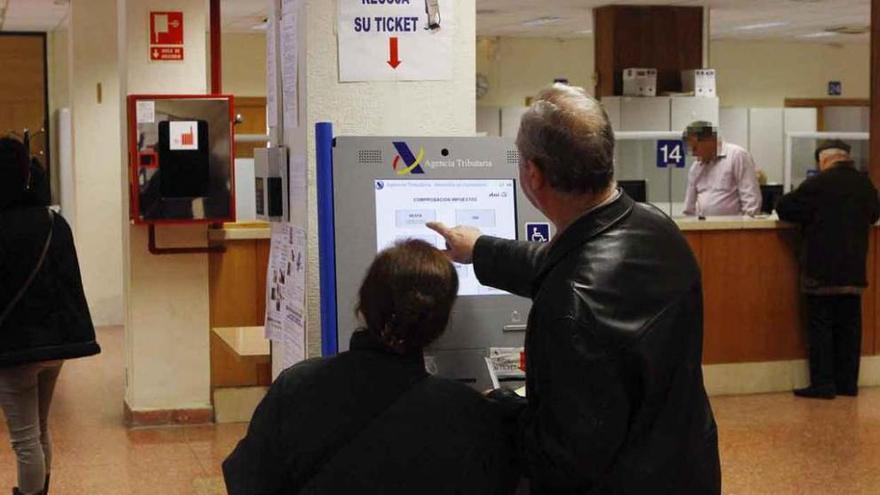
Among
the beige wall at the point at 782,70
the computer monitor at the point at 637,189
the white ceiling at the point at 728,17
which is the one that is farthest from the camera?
the beige wall at the point at 782,70

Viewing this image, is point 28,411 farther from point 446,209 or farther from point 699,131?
point 699,131

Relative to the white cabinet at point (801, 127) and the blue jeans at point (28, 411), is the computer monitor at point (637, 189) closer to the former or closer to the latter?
the blue jeans at point (28, 411)

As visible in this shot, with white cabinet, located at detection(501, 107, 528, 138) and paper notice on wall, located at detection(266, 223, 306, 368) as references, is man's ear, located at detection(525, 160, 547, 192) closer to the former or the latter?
paper notice on wall, located at detection(266, 223, 306, 368)

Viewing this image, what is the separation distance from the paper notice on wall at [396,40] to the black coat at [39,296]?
168 centimetres

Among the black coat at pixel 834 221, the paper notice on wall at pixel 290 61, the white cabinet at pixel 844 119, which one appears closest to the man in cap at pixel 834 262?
the black coat at pixel 834 221

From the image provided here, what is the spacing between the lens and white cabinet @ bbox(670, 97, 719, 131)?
476 inches

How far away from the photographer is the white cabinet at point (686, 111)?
12.1 metres

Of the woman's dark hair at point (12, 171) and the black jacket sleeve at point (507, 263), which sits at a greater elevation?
the woman's dark hair at point (12, 171)

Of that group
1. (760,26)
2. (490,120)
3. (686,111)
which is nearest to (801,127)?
(760,26)

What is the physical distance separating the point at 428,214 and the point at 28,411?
7.03 feet

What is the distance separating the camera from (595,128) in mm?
2182

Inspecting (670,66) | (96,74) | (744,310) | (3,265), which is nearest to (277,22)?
(3,265)

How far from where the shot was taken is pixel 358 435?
2.10 meters

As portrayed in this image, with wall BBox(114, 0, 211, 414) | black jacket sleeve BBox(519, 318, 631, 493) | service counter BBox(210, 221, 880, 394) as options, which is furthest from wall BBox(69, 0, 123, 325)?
black jacket sleeve BBox(519, 318, 631, 493)
